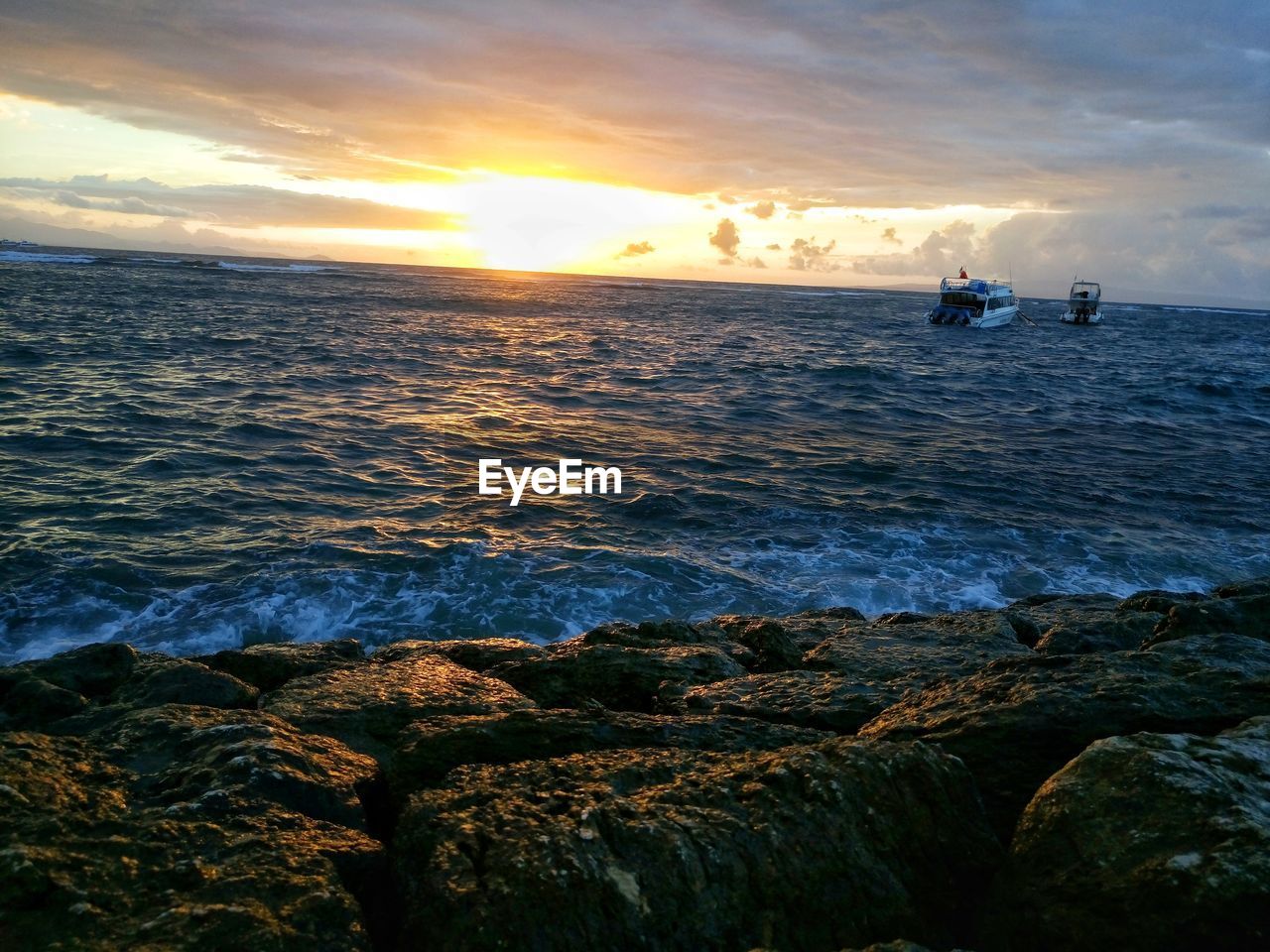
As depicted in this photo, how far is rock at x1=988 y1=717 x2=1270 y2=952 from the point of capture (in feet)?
10.3

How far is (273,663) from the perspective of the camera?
7.25 metres

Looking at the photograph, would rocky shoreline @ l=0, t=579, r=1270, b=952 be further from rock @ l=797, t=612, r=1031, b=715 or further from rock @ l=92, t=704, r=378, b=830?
rock @ l=797, t=612, r=1031, b=715

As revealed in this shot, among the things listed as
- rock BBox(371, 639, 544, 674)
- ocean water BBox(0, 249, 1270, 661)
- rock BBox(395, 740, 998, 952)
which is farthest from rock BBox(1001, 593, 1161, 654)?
rock BBox(371, 639, 544, 674)

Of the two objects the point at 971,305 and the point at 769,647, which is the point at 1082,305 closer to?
the point at 971,305

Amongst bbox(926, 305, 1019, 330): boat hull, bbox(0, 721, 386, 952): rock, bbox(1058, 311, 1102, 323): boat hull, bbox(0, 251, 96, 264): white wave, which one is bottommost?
bbox(0, 721, 386, 952): rock

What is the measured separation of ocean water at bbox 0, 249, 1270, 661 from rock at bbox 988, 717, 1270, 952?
763cm

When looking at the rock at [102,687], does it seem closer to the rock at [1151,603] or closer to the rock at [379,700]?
the rock at [379,700]

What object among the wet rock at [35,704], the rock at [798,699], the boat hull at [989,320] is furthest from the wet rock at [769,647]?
the boat hull at [989,320]

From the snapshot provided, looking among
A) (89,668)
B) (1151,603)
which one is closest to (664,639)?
(89,668)

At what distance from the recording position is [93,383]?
24984 mm

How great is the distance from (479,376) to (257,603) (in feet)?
76.1

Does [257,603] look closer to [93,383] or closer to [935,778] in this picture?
[935,778]

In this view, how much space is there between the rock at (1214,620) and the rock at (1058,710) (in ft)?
5.69

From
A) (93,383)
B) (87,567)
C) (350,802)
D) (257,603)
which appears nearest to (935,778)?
(350,802)
